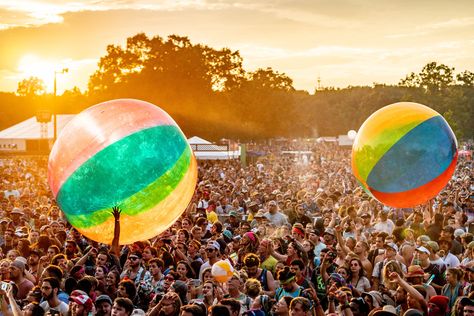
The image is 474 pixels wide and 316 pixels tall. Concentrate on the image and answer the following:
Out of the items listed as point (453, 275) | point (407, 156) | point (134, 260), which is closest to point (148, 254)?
point (134, 260)

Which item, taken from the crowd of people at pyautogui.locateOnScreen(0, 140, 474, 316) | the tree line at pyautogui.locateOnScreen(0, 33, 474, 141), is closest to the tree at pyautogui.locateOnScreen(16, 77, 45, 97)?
the tree line at pyautogui.locateOnScreen(0, 33, 474, 141)

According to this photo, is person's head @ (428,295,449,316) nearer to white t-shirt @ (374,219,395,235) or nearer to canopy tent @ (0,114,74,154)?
white t-shirt @ (374,219,395,235)

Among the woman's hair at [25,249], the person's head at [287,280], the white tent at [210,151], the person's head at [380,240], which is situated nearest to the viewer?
the person's head at [287,280]

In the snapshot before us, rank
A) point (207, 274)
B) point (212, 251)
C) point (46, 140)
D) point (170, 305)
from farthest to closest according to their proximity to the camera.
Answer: point (46, 140)
point (212, 251)
point (207, 274)
point (170, 305)

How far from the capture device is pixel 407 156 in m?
9.88

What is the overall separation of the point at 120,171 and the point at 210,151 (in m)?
23.8

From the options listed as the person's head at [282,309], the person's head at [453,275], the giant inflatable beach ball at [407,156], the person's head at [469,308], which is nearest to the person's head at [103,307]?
the person's head at [282,309]

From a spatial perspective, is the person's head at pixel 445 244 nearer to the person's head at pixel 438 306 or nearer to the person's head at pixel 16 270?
the person's head at pixel 438 306

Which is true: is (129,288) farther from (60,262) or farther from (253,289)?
(60,262)

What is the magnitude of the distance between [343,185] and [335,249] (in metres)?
13.1

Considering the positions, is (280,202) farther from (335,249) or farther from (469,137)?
(469,137)

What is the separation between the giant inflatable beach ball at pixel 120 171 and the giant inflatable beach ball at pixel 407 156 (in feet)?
10.6

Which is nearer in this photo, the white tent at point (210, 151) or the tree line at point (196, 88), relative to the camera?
the white tent at point (210, 151)

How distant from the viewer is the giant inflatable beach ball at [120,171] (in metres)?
8.05
